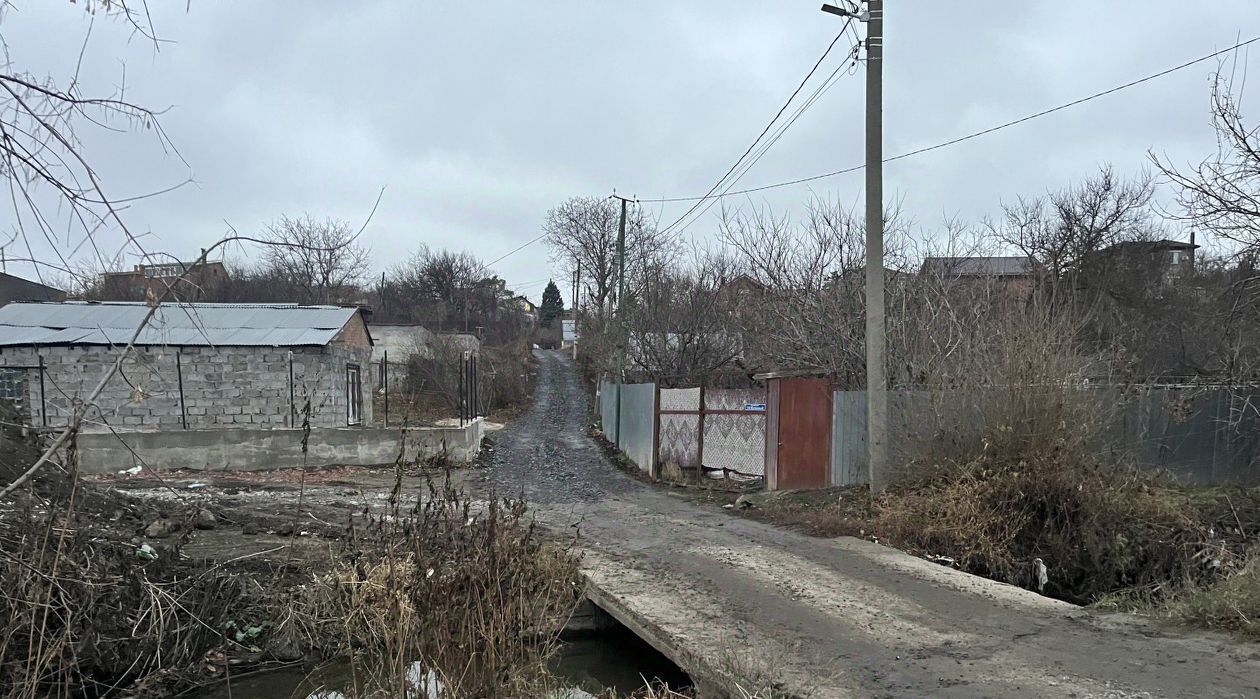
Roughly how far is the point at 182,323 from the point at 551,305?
61365 millimetres

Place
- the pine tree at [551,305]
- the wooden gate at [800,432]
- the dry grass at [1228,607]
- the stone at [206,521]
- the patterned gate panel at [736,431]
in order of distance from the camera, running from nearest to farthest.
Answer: the dry grass at [1228,607], the stone at [206,521], the wooden gate at [800,432], the patterned gate panel at [736,431], the pine tree at [551,305]

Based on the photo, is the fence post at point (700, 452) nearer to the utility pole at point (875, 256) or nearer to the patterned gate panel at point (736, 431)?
the patterned gate panel at point (736, 431)

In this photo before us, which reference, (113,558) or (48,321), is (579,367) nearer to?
(48,321)

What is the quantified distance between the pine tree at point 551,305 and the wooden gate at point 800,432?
66407 millimetres

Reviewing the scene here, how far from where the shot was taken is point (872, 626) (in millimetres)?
5406

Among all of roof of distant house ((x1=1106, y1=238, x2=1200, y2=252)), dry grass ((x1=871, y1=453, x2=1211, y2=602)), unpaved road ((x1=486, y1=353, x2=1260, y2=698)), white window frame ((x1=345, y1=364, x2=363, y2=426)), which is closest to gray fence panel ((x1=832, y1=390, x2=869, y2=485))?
unpaved road ((x1=486, y1=353, x2=1260, y2=698))

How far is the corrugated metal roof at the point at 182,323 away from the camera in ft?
61.3

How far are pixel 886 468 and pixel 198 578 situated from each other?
747cm

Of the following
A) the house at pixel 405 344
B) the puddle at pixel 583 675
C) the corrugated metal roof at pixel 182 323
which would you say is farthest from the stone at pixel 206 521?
the house at pixel 405 344

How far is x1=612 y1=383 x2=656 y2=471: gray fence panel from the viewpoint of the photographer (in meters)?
15.6

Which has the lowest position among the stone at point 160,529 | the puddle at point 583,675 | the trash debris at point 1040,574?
the puddle at point 583,675

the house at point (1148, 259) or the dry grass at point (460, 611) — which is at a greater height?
the house at point (1148, 259)

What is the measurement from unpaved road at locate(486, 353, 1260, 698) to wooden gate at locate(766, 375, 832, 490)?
2.49 metres

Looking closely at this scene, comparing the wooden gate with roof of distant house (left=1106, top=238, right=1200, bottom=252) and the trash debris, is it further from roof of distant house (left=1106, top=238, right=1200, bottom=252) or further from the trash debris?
roof of distant house (left=1106, top=238, right=1200, bottom=252)
